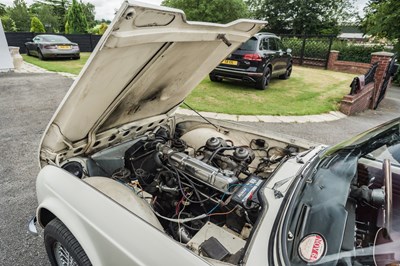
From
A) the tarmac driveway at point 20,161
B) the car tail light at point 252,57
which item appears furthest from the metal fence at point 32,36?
the car tail light at point 252,57

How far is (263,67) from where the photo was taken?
26.0 feet

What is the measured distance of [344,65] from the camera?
14.3m

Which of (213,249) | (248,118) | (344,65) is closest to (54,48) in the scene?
(248,118)

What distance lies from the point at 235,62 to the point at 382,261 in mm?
7299

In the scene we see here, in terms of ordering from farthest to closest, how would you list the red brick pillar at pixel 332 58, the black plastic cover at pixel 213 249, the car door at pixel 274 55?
the red brick pillar at pixel 332 58 → the car door at pixel 274 55 → the black plastic cover at pixel 213 249

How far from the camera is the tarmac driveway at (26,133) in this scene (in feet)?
7.30

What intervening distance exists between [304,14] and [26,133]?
3169 cm

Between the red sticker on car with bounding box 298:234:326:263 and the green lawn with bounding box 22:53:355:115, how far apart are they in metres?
5.08

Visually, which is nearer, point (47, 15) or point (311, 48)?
point (311, 48)

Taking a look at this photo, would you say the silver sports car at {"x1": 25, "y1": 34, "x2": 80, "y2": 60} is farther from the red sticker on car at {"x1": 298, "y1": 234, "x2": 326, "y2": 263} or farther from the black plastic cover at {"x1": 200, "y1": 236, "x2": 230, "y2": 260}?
the red sticker on car at {"x1": 298, "y1": 234, "x2": 326, "y2": 263}

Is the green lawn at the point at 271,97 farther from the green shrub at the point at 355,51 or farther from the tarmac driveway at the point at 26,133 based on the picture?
the green shrub at the point at 355,51

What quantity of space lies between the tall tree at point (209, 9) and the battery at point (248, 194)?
72.2 ft

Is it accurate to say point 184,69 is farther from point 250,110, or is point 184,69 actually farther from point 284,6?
point 284,6

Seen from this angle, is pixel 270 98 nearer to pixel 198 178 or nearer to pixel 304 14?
pixel 198 178
